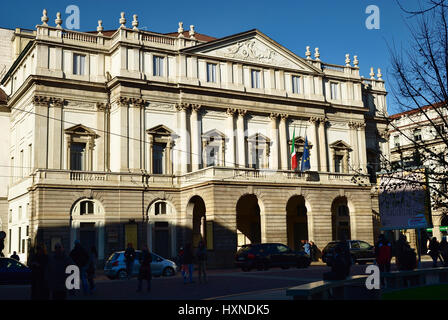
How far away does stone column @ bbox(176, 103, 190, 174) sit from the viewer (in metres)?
46.3

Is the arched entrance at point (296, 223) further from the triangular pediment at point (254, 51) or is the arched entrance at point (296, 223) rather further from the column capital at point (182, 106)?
the triangular pediment at point (254, 51)

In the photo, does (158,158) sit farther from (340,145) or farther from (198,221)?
(340,145)

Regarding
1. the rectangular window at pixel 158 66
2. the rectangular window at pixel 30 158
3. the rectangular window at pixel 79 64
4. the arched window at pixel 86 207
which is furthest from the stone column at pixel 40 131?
the rectangular window at pixel 158 66

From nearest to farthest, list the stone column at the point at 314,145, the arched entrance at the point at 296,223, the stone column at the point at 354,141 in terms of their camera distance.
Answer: the arched entrance at the point at 296,223 → the stone column at the point at 314,145 → the stone column at the point at 354,141

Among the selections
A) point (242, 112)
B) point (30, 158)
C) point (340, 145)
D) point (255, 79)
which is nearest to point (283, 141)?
point (242, 112)

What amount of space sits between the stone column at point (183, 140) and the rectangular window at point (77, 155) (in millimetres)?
7757

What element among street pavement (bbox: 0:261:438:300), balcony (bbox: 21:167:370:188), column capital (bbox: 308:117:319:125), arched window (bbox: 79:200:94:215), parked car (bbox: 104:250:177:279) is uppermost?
column capital (bbox: 308:117:319:125)

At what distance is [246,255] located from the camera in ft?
117

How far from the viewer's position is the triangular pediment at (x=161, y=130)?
45812 millimetres

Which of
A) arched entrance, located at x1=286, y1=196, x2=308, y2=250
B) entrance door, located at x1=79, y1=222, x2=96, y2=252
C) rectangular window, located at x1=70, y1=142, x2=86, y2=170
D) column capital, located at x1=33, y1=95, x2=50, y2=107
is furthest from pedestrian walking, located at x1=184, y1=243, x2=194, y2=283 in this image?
arched entrance, located at x1=286, y1=196, x2=308, y2=250

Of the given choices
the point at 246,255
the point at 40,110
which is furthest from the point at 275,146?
the point at 40,110

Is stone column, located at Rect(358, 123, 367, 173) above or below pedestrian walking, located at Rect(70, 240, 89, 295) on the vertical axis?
above

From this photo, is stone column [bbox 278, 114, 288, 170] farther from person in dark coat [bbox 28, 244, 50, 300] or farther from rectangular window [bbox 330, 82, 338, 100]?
person in dark coat [bbox 28, 244, 50, 300]

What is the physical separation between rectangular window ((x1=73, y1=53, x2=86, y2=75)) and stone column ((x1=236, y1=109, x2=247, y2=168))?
1353 centimetres
